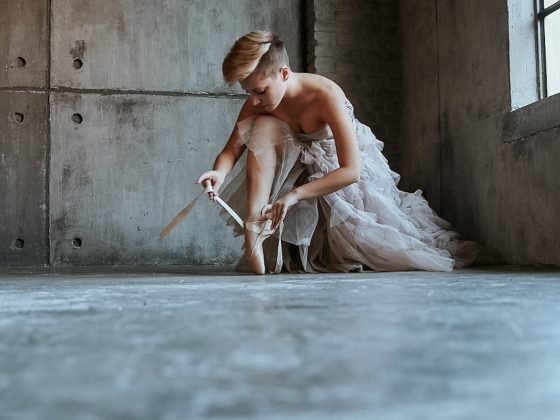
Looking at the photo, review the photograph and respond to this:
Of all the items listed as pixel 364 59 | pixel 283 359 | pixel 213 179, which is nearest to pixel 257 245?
pixel 213 179

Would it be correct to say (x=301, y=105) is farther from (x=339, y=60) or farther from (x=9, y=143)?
(x=9, y=143)

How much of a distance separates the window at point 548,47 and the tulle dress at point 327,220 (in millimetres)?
998

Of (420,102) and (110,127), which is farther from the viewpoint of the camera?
(110,127)

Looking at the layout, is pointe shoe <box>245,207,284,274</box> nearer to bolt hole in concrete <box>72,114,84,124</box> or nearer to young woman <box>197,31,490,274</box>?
young woman <box>197,31,490,274</box>

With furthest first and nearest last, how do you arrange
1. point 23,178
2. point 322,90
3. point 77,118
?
point 77,118 < point 23,178 < point 322,90

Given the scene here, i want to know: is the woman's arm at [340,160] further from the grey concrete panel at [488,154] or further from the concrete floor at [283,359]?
the concrete floor at [283,359]

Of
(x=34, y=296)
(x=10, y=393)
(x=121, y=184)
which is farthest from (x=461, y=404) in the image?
(x=121, y=184)

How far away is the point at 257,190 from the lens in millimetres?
2902

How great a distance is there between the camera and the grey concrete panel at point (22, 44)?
457 cm

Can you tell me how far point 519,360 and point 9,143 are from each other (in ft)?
14.3

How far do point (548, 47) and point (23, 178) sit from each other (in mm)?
3299

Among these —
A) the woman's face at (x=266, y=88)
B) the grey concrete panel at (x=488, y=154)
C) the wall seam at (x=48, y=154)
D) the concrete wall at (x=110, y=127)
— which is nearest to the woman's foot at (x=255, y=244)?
the woman's face at (x=266, y=88)

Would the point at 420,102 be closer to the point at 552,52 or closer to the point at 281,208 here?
the point at 552,52

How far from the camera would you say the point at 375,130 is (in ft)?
15.9
